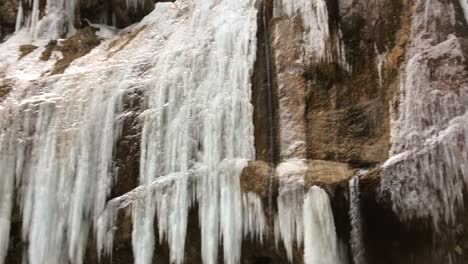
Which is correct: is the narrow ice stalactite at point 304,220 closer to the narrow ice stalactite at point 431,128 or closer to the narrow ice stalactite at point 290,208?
the narrow ice stalactite at point 290,208

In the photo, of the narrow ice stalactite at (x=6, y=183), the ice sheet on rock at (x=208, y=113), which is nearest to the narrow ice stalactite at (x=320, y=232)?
the ice sheet on rock at (x=208, y=113)

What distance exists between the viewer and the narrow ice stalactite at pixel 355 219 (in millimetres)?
6488

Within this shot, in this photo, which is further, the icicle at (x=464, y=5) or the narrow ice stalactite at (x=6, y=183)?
the narrow ice stalactite at (x=6, y=183)

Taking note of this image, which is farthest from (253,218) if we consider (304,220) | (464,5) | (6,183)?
(6,183)

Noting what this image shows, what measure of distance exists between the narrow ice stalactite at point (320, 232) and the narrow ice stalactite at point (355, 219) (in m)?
0.20

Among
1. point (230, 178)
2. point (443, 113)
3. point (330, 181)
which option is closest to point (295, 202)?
point (330, 181)

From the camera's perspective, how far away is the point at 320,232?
636cm

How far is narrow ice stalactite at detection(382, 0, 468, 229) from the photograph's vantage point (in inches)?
243

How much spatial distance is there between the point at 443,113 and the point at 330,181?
1.35 meters

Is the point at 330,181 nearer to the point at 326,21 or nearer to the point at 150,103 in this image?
the point at 326,21

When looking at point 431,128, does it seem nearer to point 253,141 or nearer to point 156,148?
point 253,141

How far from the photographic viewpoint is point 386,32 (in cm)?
716

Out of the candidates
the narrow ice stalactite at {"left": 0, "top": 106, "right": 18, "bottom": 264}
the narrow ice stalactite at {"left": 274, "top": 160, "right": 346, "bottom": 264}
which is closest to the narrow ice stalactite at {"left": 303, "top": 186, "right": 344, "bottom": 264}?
the narrow ice stalactite at {"left": 274, "top": 160, "right": 346, "bottom": 264}

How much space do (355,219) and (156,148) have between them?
2759 millimetres
